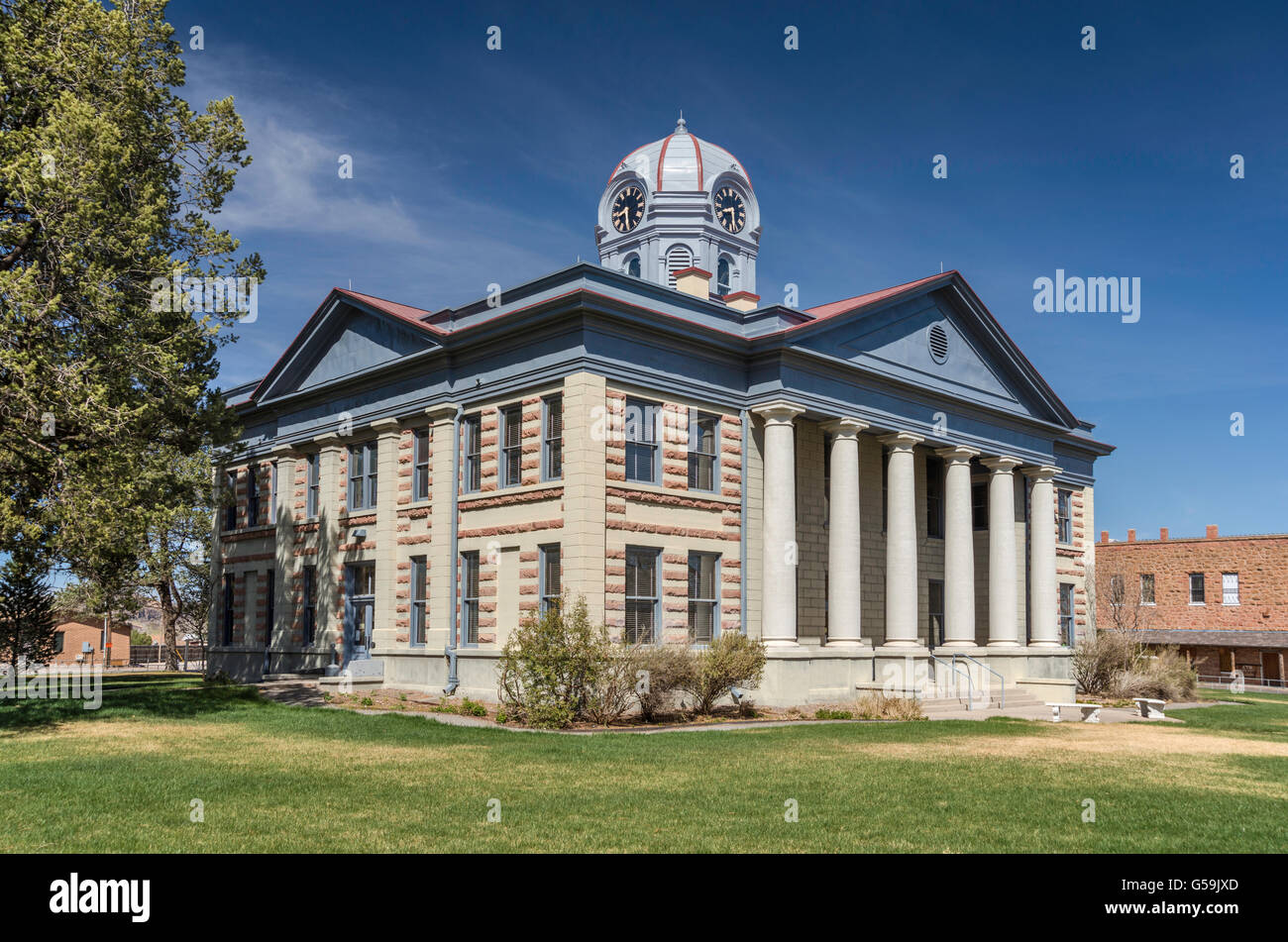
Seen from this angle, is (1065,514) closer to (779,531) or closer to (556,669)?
(779,531)

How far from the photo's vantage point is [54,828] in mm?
10586

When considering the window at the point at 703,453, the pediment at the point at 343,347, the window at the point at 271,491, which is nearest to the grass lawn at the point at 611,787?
the window at the point at 703,453

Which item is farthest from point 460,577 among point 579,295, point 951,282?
point 951,282

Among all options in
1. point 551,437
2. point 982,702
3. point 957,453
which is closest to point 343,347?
point 551,437

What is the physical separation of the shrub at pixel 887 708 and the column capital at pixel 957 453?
9350 millimetres

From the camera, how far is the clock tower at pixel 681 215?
1849 inches

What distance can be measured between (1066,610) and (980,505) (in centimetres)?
697

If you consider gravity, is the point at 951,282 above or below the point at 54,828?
above

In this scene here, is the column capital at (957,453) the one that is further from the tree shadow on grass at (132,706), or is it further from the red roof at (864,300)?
the tree shadow on grass at (132,706)

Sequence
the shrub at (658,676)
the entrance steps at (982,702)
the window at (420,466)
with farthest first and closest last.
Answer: the window at (420,466), the entrance steps at (982,702), the shrub at (658,676)

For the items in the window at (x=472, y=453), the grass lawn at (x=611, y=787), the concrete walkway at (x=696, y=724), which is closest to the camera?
the grass lawn at (x=611, y=787)

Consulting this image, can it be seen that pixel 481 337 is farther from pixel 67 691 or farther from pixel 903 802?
pixel 903 802

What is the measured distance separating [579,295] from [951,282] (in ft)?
44.3
